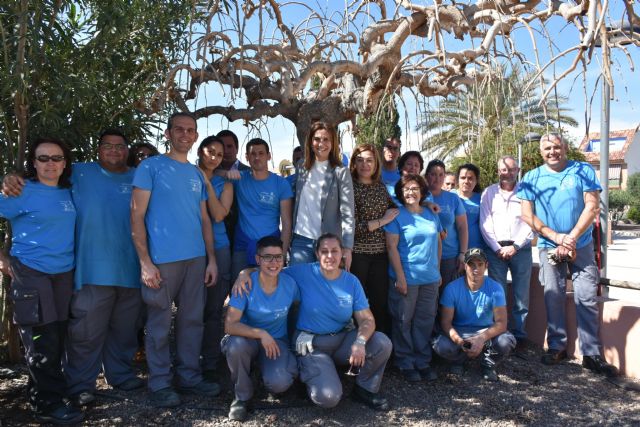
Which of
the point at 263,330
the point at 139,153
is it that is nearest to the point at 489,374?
the point at 263,330

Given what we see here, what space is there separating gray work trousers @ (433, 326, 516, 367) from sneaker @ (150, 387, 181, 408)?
2.07 m

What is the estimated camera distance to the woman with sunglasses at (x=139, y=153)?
4184 mm

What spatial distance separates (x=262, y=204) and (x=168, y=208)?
2.56 feet

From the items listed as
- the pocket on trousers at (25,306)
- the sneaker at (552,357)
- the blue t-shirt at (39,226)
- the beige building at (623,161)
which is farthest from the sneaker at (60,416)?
the beige building at (623,161)

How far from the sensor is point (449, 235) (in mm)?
4703

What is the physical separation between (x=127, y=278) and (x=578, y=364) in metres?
3.80

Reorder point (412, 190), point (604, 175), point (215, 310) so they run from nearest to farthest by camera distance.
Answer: point (215, 310) < point (412, 190) < point (604, 175)

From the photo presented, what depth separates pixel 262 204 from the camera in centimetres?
405

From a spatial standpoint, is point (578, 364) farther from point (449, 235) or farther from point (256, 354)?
point (256, 354)

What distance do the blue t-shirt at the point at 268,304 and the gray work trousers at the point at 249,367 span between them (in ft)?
0.48

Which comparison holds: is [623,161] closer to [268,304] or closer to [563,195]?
[563,195]

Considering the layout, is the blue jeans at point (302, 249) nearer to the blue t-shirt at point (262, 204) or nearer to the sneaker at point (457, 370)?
the blue t-shirt at point (262, 204)

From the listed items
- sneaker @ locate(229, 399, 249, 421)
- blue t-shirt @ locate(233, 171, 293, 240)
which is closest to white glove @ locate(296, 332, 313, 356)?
sneaker @ locate(229, 399, 249, 421)

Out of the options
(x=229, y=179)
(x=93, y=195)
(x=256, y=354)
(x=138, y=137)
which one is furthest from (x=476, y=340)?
(x=138, y=137)
